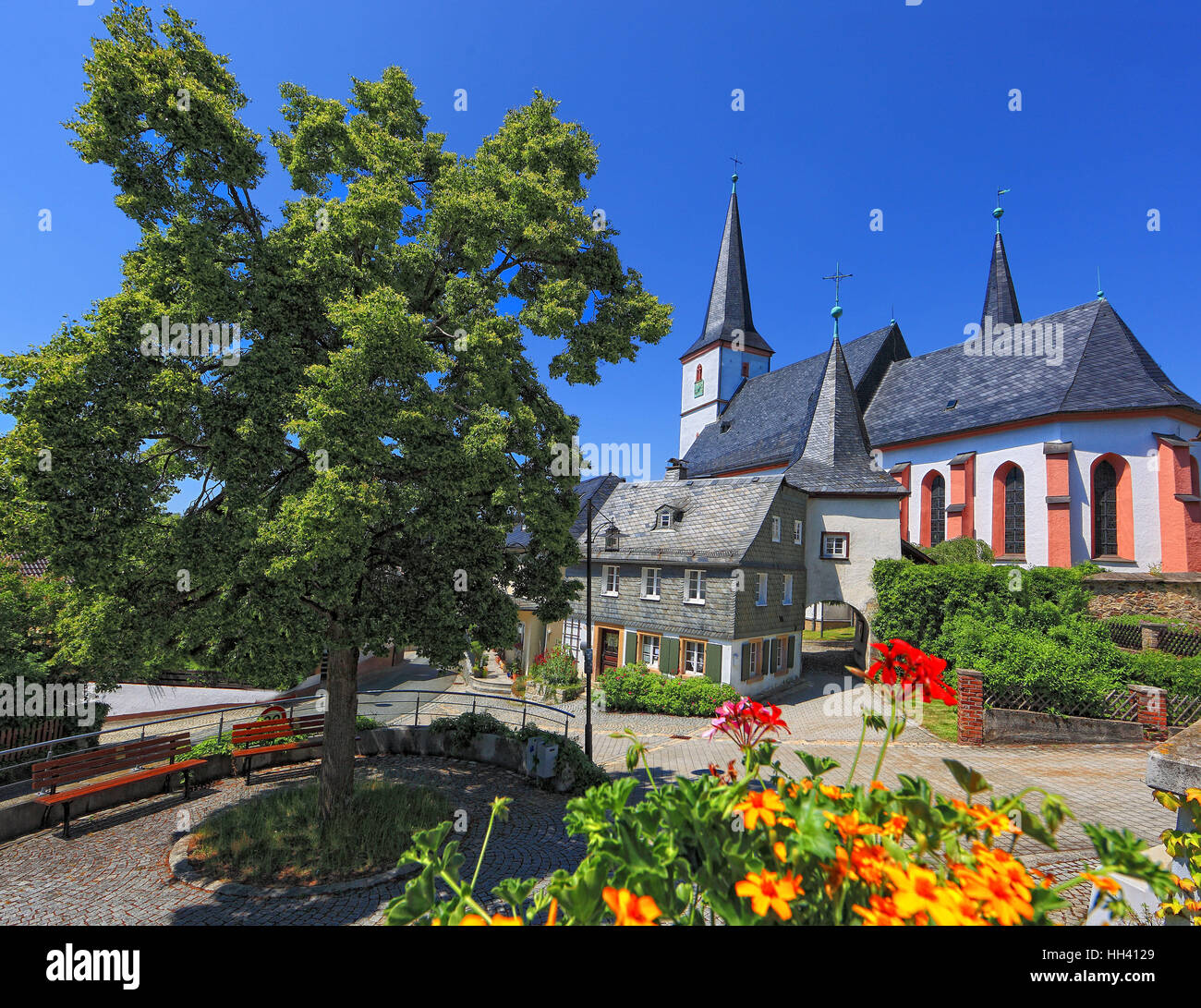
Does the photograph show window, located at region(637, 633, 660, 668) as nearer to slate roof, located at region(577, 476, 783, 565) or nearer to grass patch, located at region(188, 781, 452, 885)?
slate roof, located at region(577, 476, 783, 565)

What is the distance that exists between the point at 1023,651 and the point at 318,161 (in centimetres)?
1943

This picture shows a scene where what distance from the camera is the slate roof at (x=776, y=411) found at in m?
38.8

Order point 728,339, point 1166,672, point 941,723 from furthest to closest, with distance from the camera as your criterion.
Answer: point 728,339, point 941,723, point 1166,672

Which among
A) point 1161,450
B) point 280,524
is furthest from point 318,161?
point 1161,450

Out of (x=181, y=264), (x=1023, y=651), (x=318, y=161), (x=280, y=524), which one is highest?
(x=318, y=161)

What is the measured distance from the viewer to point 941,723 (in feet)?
54.4

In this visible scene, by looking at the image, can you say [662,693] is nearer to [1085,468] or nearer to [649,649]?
[649,649]

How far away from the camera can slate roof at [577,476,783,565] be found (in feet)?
70.8

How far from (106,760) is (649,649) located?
1668 cm

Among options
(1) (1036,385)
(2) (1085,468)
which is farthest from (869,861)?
(1) (1036,385)

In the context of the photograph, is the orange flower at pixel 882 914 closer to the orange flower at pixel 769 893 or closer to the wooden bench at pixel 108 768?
the orange flower at pixel 769 893

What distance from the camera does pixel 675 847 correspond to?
1.61 meters

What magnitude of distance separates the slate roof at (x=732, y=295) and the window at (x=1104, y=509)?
30877mm

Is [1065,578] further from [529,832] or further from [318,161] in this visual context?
[318,161]
